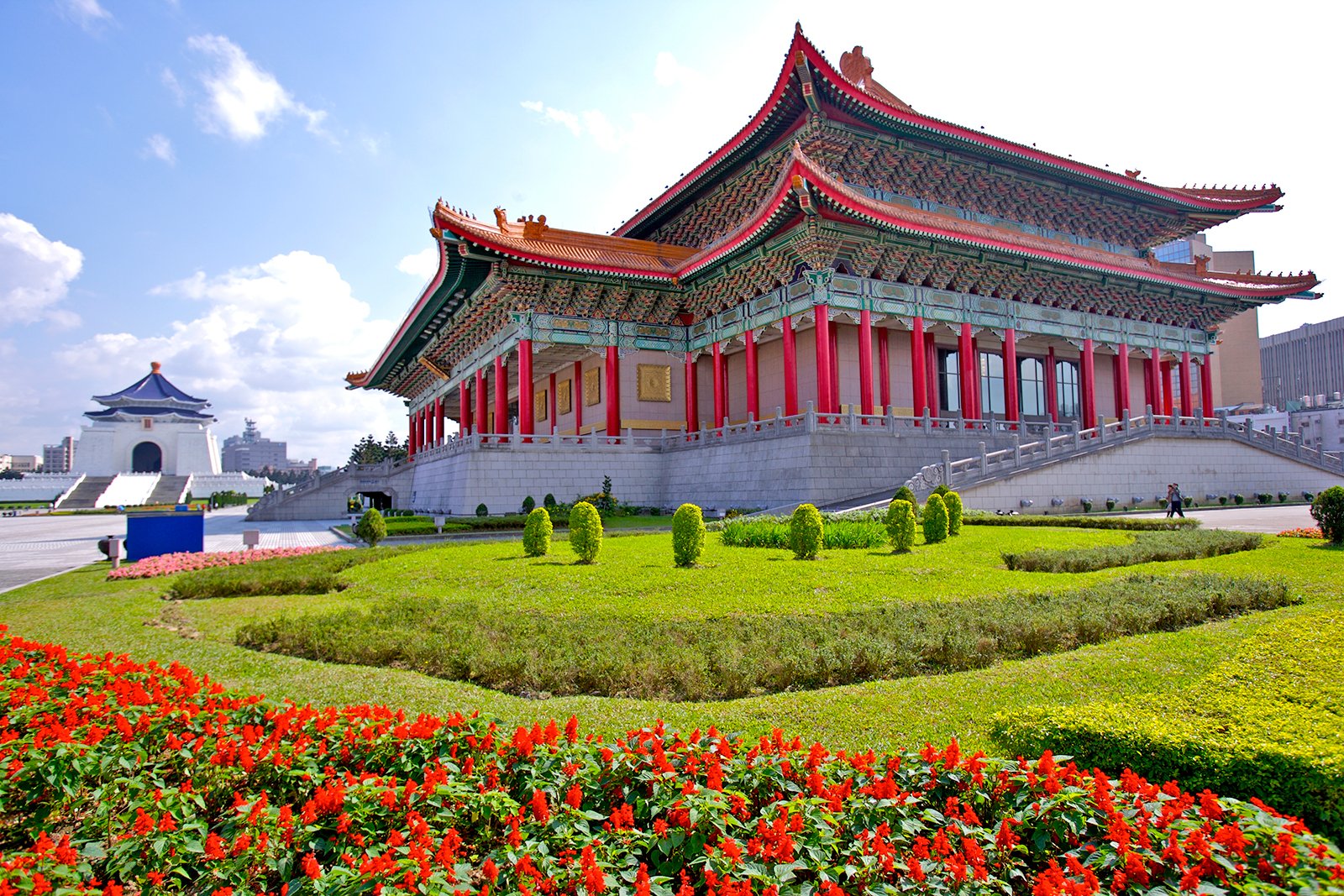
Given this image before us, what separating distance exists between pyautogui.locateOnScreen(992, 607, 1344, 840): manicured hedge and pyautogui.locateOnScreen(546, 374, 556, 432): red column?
31.0 metres

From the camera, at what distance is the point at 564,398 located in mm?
34094

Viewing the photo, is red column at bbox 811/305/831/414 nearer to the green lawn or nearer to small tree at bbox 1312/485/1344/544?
the green lawn

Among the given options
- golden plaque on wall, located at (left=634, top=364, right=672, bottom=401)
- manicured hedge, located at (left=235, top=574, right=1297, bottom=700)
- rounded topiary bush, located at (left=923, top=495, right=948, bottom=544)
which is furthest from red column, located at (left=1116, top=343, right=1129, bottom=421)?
manicured hedge, located at (left=235, top=574, right=1297, bottom=700)

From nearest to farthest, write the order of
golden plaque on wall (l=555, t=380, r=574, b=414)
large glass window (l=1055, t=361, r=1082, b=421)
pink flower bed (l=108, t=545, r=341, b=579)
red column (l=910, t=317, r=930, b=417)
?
pink flower bed (l=108, t=545, r=341, b=579) → red column (l=910, t=317, r=930, b=417) → large glass window (l=1055, t=361, r=1082, b=421) → golden plaque on wall (l=555, t=380, r=574, b=414)

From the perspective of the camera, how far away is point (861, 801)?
2998 millimetres

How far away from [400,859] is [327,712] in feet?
5.22

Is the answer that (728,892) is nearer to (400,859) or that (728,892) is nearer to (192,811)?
(400,859)

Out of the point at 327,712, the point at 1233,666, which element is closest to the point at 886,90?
the point at 1233,666

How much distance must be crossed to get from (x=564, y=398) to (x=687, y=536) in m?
23.7

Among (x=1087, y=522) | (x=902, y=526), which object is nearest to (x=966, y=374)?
(x=1087, y=522)

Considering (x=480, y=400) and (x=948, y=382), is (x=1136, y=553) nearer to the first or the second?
(x=948, y=382)

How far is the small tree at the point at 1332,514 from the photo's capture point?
11.4m

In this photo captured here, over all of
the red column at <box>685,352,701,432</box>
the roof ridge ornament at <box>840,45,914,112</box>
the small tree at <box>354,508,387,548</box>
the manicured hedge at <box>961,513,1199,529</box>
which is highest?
the roof ridge ornament at <box>840,45,914,112</box>

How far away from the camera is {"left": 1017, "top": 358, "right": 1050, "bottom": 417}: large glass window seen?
31281mm
